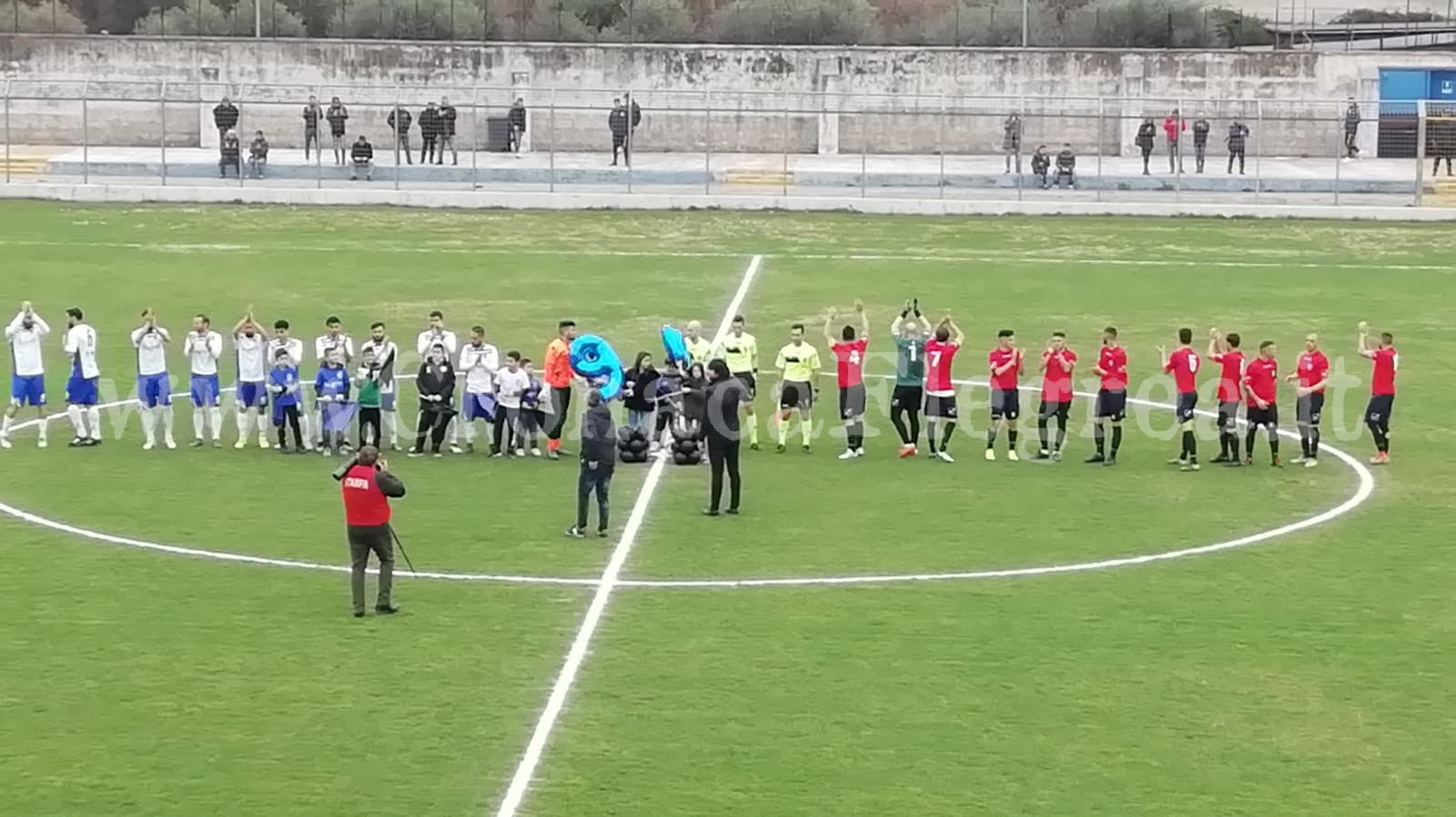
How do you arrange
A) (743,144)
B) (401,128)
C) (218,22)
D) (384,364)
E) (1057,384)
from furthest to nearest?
(218,22) < (743,144) < (401,128) < (1057,384) < (384,364)

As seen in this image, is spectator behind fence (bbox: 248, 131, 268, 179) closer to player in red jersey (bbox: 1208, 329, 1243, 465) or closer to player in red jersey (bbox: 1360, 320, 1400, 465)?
player in red jersey (bbox: 1208, 329, 1243, 465)

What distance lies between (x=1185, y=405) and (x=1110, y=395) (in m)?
0.94

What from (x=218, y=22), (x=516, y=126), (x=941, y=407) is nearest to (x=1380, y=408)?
(x=941, y=407)

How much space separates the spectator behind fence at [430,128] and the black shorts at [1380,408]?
36.8 m

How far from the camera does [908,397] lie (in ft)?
90.9

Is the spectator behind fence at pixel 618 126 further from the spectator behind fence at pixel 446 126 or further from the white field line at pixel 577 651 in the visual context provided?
the white field line at pixel 577 651

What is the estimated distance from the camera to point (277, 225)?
51.5 metres

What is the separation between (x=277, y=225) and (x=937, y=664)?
117 feet

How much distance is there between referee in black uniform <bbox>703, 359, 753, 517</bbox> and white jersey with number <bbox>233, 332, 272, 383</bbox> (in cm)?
667

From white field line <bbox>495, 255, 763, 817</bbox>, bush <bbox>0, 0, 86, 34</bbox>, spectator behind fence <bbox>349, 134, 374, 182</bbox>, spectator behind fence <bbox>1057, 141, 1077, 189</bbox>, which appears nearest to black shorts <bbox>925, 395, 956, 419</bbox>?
white field line <bbox>495, 255, 763, 817</bbox>

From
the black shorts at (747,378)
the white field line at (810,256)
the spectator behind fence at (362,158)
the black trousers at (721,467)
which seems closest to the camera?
the black trousers at (721,467)

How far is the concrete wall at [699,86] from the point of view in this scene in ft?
218

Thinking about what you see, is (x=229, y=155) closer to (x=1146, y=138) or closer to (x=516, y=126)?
(x=516, y=126)

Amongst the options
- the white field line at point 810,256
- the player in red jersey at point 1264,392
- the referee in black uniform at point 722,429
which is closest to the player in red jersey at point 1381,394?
the player in red jersey at point 1264,392
